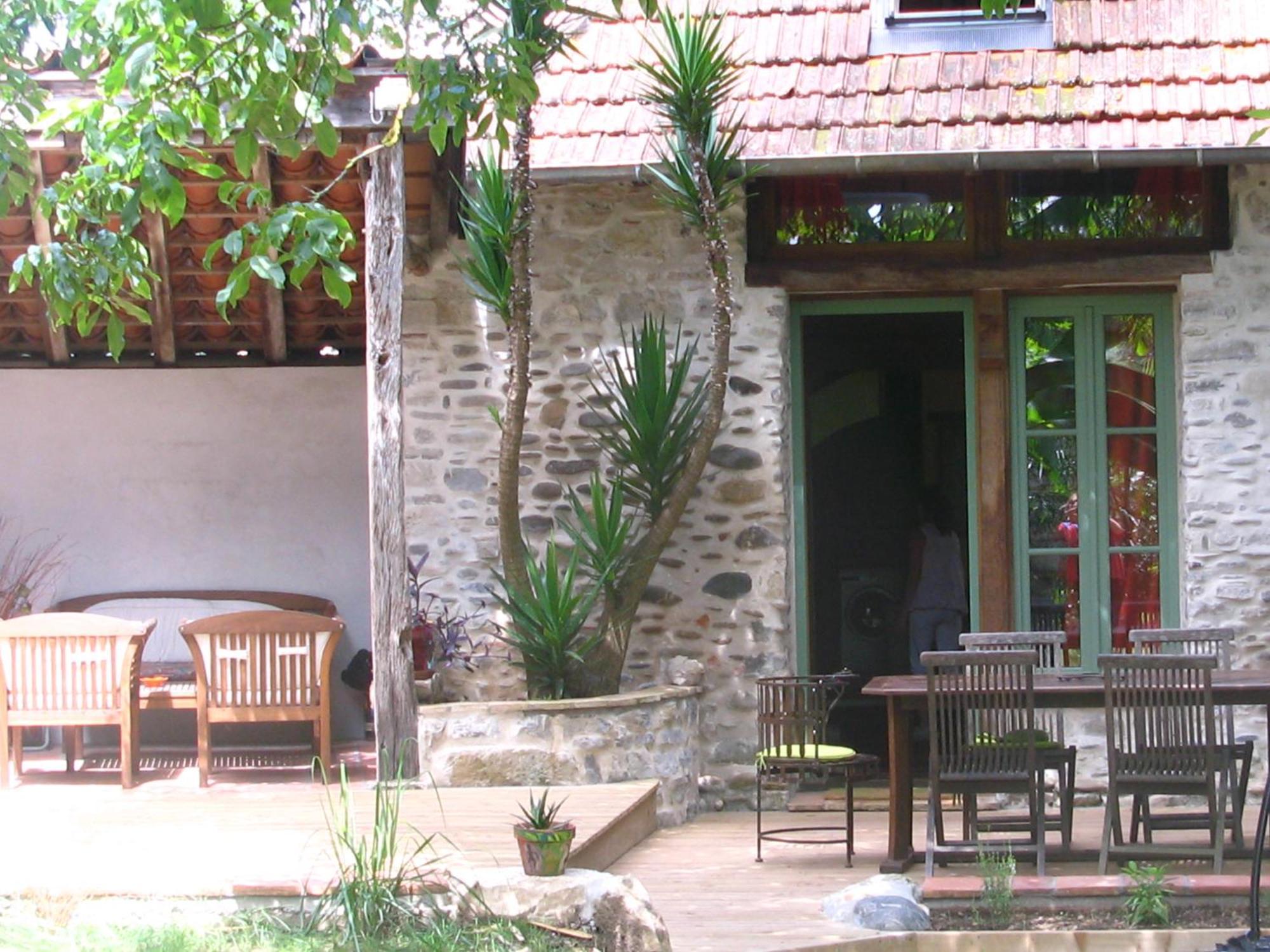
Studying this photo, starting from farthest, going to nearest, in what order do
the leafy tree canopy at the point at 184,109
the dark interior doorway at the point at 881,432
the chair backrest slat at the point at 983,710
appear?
the dark interior doorway at the point at 881,432 < the chair backrest slat at the point at 983,710 < the leafy tree canopy at the point at 184,109

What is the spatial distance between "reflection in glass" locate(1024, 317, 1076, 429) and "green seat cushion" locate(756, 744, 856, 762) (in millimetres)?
2181

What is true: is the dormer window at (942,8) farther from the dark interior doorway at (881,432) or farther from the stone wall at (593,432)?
the dark interior doorway at (881,432)


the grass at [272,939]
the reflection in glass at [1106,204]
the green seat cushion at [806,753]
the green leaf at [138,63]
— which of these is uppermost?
the reflection in glass at [1106,204]

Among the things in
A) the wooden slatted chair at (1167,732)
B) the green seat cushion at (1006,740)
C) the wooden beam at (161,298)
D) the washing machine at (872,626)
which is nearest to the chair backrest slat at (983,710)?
the green seat cushion at (1006,740)

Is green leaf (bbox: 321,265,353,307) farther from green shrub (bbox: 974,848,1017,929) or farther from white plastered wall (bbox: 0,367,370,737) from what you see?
white plastered wall (bbox: 0,367,370,737)

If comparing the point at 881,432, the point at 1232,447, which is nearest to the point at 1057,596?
the point at 1232,447

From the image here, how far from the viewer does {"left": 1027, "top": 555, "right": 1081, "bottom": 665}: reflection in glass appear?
7.75 m

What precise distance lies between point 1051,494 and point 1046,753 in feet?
6.29

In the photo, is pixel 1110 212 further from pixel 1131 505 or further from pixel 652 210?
pixel 652 210

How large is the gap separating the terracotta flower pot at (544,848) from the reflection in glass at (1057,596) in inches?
137

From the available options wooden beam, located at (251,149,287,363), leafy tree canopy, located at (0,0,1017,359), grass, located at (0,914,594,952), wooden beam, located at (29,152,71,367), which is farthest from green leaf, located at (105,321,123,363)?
wooden beam, located at (251,149,287,363)

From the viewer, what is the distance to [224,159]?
7.59m

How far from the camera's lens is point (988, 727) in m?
5.94

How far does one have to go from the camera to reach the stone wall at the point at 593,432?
780cm
